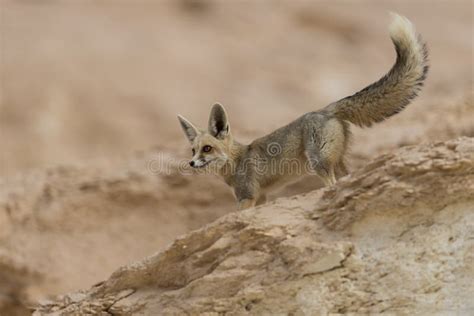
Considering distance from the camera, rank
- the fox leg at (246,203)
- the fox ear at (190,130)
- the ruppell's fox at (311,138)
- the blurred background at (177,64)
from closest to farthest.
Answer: the ruppell's fox at (311,138) → the fox leg at (246,203) → the fox ear at (190,130) → the blurred background at (177,64)

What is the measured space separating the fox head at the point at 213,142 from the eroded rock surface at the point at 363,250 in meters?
1.82

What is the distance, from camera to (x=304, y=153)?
8273 millimetres

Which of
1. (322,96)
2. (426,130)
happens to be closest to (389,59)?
(322,96)

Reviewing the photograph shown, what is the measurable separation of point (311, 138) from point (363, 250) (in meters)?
1.88

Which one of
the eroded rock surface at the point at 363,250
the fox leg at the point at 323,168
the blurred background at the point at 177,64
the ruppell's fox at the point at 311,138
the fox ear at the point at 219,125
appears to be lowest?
the eroded rock surface at the point at 363,250

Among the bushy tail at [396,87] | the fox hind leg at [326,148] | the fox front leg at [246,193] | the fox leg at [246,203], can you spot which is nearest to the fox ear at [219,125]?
the fox front leg at [246,193]

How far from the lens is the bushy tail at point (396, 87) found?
25.1 ft

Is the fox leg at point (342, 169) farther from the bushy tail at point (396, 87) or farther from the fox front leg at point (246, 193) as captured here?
the fox front leg at point (246, 193)

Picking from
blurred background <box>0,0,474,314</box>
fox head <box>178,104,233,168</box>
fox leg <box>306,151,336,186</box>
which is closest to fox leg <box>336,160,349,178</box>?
fox leg <box>306,151,336,186</box>

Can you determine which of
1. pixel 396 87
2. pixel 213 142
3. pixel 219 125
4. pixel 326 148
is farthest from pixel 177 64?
pixel 396 87

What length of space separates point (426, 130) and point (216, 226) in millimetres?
6207

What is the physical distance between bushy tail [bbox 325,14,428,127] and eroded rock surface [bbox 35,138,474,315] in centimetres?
135

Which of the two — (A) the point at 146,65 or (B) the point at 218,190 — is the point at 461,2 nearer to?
(A) the point at 146,65

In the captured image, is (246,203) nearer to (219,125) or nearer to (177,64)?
(219,125)
